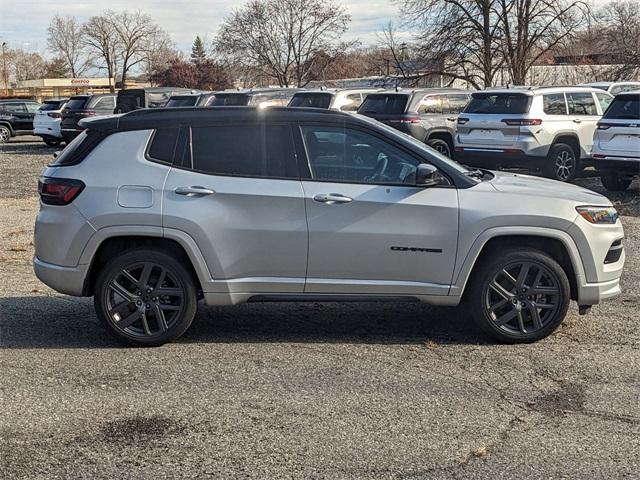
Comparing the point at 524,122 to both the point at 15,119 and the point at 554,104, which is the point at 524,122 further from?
the point at 15,119

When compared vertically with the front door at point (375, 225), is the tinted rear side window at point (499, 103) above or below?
above

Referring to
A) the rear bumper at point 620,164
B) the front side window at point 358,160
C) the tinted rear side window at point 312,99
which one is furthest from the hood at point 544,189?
the tinted rear side window at point 312,99

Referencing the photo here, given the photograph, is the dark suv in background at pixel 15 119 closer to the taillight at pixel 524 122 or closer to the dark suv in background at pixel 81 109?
the dark suv in background at pixel 81 109

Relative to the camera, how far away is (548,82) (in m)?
36.6

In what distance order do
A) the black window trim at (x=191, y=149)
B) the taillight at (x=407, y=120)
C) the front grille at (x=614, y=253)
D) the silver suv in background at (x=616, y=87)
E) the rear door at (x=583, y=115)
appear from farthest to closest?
the silver suv in background at (x=616, y=87) < the taillight at (x=407, y=120) < the rear door at (x=583, y=115) < the front grille at (x=614, y=253) < the black window trim at (x=191, y=149)

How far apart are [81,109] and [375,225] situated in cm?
2212

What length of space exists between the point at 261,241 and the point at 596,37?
105 feet

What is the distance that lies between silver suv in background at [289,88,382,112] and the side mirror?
43.6 ft

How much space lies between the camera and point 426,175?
223 inches

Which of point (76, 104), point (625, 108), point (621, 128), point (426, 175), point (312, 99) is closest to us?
point (426, 175)

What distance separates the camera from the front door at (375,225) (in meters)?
5.68

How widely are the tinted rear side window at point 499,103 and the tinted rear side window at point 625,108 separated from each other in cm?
177

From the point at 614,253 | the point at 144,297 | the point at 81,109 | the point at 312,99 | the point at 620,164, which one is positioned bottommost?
the point at 144,297

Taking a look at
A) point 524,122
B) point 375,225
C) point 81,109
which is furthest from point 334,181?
point 81,109
